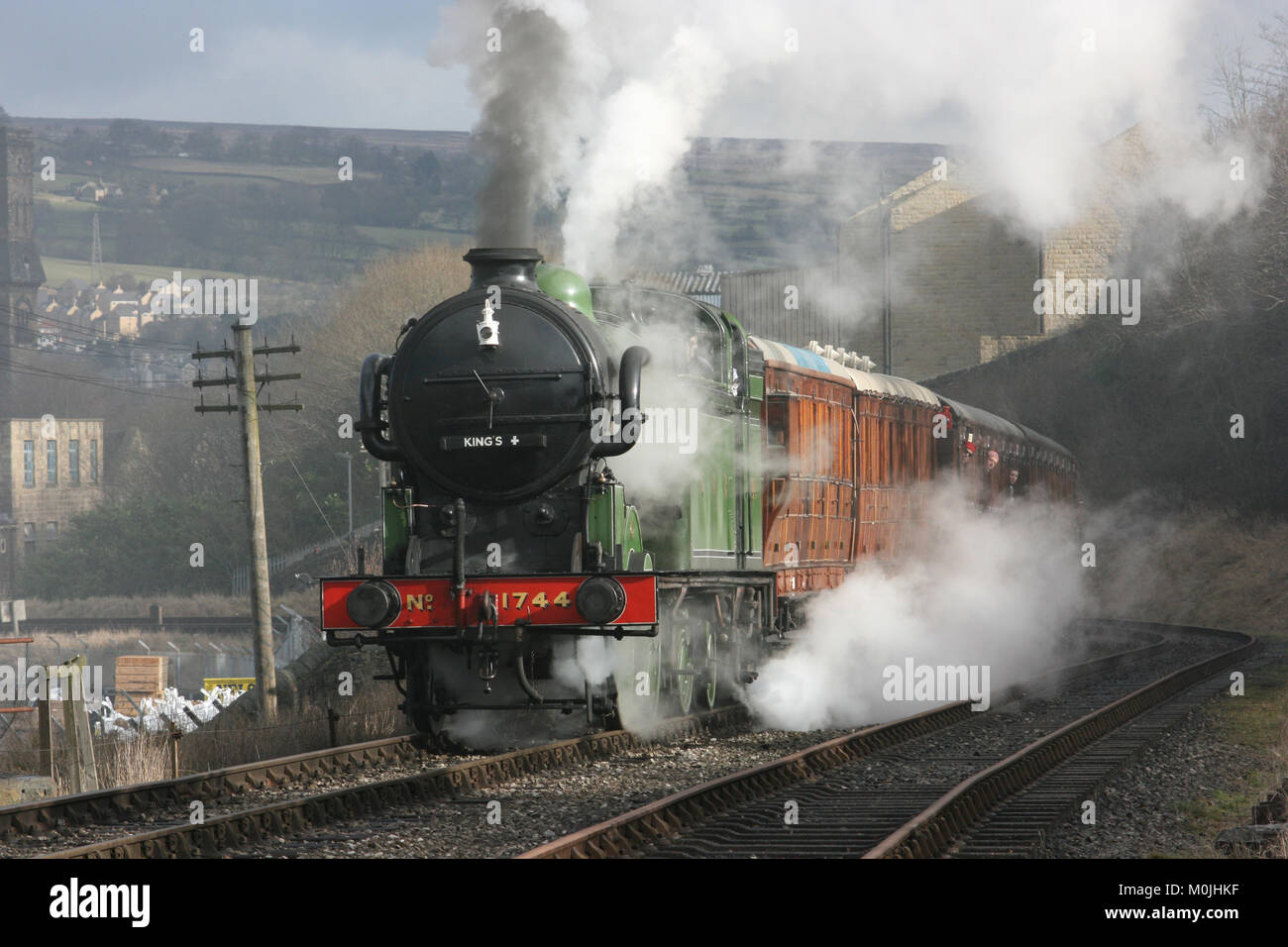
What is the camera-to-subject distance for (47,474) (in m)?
79.1

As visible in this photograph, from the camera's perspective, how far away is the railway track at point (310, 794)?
7.58 meters

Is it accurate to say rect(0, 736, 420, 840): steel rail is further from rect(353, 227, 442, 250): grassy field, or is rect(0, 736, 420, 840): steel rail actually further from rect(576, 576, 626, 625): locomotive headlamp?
rect(353, 227, 442, 250): grassy field

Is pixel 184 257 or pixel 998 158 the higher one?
pixel 184 257

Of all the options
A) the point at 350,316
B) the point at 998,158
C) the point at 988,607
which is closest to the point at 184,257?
the point at 350,316

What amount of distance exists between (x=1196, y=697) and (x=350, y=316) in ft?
152

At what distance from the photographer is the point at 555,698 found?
10.8m

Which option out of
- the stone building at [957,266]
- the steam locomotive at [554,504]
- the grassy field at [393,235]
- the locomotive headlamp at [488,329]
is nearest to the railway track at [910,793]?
the steam locomotive at [554,504]

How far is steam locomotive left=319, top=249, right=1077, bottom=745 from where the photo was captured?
10211mm

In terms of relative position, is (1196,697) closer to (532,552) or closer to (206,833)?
(532,552)

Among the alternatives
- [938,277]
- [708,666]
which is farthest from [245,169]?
[708,666]

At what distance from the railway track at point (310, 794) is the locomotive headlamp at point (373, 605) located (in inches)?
42.1

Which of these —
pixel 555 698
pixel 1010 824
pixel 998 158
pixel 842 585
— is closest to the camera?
pixel 1010 824

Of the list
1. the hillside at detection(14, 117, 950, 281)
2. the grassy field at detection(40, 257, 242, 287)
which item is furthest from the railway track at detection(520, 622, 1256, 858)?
the grassy field at detection(40, 257, 242, 287)
